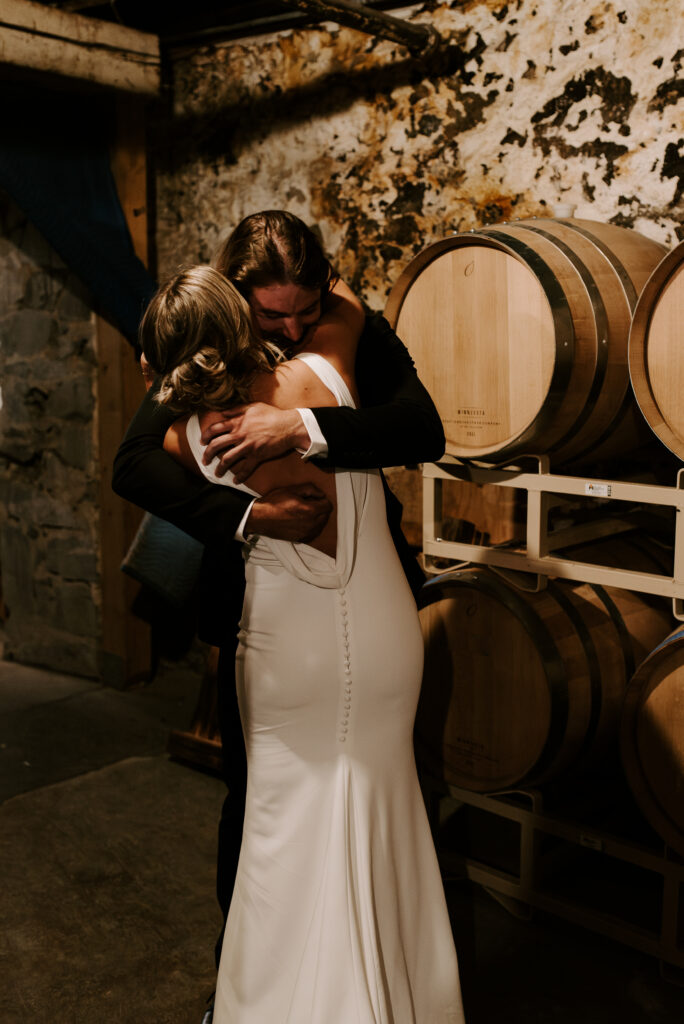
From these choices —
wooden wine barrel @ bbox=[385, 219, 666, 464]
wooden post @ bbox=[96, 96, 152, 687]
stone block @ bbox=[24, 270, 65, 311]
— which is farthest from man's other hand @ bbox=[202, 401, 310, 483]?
stone block @ bbox=[24, 270, 65, 311]

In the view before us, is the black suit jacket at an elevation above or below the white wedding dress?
above

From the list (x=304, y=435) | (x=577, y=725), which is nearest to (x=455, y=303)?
(x=304, y=435)

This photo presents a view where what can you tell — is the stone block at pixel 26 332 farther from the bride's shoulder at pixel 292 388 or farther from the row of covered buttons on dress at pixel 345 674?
the row of covered buttons on dress at pixel 345 674

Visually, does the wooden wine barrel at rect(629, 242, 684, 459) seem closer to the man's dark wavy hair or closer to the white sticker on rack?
the white sticker on rack

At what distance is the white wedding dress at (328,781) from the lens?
5.91ft

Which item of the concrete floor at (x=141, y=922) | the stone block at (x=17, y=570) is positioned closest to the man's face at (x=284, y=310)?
the concrete floor at (x=141, y=922)

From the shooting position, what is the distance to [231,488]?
189 centimetres

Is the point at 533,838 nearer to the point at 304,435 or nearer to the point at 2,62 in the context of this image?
the point at 304,435

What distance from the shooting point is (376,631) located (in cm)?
186

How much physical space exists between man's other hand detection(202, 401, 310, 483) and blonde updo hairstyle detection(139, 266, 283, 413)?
0.14 feet

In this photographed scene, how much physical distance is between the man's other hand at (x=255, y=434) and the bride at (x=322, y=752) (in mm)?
41

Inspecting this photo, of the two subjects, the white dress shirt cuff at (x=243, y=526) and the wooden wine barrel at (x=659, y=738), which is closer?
the white dress shirt cuff at (x=243, y=526)

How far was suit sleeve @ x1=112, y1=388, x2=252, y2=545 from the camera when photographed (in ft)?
6.09

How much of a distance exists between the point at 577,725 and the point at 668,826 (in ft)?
1.03
